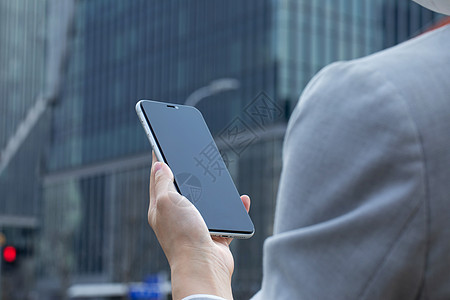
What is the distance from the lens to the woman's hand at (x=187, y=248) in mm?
1415

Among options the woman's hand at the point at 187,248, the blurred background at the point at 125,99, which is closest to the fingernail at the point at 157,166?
the woman's hand at the point at 187,248

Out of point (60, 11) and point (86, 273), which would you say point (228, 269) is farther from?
point (60, 11)

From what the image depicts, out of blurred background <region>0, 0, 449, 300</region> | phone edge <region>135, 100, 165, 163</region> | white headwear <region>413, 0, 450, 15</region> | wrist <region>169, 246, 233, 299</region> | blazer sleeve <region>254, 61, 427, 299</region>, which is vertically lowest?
blurred background <region>0, 0, 449, 300</region>

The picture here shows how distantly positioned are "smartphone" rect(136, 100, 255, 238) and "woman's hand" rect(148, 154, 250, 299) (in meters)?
0.18

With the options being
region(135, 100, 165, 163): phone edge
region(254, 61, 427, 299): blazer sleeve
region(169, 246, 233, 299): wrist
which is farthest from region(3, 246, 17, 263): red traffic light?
region(254, 61, 427, 299): blazer sleeve

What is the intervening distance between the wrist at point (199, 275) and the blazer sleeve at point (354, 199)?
31 cm

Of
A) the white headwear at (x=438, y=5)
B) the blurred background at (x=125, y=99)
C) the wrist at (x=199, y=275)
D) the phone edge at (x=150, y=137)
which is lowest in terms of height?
the blurred background at (x=125, y=99)

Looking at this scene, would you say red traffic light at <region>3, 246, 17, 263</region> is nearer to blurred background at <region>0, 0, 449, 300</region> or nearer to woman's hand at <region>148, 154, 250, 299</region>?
blurred background at <region>0, 0, 449, 300</region>

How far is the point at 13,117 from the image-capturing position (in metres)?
74.6

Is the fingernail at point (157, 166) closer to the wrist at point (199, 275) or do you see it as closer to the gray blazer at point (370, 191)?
the wrist at point (199, 275)

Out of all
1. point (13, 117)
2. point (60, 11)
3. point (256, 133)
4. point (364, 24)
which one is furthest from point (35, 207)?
point (256, 133)

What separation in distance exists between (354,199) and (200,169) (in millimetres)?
978

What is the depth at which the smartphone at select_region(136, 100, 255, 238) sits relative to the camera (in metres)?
1.88

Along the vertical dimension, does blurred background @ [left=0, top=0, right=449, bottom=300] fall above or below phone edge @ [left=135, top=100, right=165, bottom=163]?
below
